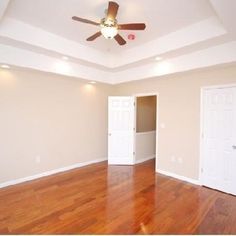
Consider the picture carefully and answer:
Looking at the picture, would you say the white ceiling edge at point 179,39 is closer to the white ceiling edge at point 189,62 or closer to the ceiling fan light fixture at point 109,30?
the white ceiling edge at point 189,62

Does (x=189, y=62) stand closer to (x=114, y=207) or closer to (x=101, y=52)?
(x=101, y=52)

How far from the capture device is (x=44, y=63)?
12.1ft

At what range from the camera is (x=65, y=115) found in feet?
14.5

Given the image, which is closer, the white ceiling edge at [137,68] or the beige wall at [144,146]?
the white ceiling edge at [137,68]

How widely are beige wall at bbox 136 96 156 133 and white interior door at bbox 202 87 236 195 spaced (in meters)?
2.35

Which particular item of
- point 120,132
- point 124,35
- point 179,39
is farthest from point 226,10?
point 120,132

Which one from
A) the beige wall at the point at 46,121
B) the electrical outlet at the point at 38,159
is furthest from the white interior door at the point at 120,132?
the electrical outlet at the point at 38,159

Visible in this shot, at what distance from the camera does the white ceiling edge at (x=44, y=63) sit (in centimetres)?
324

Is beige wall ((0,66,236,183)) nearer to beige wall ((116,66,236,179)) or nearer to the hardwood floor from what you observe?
beige wall ((116,66,236,179))

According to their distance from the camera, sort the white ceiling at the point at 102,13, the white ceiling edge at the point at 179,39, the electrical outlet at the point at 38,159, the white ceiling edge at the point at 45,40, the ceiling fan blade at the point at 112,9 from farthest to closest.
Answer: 1. the electrical outlet at the point at 38,159
2. the white ceiling edge at the point at 45,40
3. the white ceiling edge at the point at 179,39
4. the white ceiling at the point at 102,13
5. the ceiling fan blade at the point at 112,9

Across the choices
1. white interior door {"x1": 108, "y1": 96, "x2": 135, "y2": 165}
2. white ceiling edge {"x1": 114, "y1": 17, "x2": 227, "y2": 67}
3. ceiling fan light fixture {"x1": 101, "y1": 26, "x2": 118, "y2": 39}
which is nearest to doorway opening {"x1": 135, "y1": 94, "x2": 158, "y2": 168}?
white interior door {"x1": 108, "y1": 96, "x2": 135, "y2": 165}

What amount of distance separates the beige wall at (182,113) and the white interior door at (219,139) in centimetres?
18

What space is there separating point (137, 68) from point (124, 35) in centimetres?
117

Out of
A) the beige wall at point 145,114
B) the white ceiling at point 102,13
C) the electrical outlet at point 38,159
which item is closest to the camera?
the white ceiling at point 102,13
